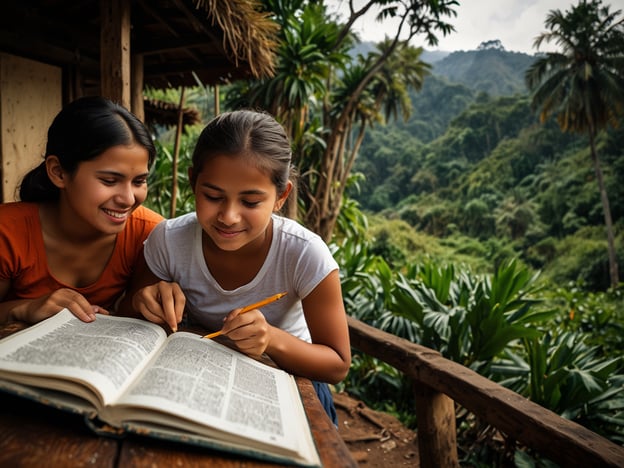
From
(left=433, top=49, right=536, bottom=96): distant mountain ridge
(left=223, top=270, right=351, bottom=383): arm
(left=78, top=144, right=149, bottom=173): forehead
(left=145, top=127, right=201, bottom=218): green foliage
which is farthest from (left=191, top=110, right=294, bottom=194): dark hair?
(left=433, top=49, right=536, bottom=96): distant mountain ridge

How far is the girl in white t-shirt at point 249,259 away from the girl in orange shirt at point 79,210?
0.22 m

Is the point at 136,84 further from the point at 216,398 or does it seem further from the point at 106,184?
the point at 216,398

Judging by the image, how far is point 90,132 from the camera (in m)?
1.45

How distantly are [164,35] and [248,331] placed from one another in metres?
3.20

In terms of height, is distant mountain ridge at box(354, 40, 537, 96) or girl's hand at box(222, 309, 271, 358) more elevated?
distant mountain ridge at box(354, 40, 537, 96)

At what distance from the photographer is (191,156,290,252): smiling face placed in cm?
126

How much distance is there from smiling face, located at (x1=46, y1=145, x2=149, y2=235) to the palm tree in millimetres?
20484

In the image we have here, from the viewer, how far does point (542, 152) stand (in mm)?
31578

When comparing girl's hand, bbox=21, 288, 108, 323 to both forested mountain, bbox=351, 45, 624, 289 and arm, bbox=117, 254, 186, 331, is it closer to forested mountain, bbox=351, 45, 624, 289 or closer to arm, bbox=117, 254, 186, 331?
arm, bbox=117, 254, 186, 331

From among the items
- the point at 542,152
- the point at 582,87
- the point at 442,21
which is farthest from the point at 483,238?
the point at 442,21

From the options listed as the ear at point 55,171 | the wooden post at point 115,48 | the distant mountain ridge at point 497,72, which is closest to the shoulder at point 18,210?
the ear at point 55,171

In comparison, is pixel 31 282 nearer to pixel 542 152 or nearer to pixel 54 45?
pixel 54 45

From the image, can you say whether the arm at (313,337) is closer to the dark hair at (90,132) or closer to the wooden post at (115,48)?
the dark hair at (90,132)

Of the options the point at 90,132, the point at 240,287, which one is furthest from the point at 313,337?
the point at 90,132
